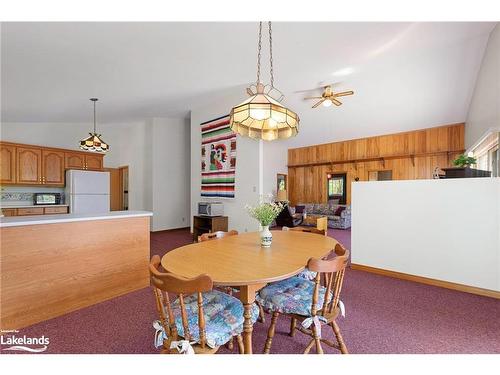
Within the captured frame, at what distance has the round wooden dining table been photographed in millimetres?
1370

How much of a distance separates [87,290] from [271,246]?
1.86 meters

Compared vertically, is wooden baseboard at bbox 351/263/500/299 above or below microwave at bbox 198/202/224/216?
below

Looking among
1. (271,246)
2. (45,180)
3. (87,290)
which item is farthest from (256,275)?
(45,180)

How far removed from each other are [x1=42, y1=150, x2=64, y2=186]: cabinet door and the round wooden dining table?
5232 millimetres

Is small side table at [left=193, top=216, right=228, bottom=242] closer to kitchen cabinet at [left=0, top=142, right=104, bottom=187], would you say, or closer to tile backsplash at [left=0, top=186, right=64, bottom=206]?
kitchen cabinet at [left=0, top=142, right=104, bottom=187]

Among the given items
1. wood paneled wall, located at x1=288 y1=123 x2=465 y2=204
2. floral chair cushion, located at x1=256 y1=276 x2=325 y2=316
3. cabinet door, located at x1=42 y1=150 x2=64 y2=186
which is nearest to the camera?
floral chair cushion, located at x1=256 y1=276 x2=325 y2=316

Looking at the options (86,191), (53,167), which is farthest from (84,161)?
(86,191)

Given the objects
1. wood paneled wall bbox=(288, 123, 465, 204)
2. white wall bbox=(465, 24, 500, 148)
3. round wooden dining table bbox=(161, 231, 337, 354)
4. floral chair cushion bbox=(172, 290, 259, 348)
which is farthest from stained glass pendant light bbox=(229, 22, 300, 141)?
wood paneled wall bbox=(288, 123, 465, 204)

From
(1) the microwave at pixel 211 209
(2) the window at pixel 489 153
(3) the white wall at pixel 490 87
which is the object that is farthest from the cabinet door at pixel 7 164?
(2) the window at pixel 489 153

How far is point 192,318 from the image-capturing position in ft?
4.52

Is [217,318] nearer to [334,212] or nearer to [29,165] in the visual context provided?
[29,165]

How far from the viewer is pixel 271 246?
206cm

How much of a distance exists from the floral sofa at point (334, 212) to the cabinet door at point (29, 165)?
7053 mm
